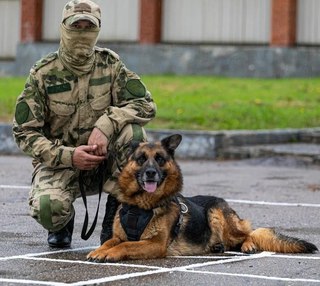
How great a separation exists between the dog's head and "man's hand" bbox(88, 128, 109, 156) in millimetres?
330

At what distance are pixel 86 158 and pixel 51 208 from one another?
477 mm

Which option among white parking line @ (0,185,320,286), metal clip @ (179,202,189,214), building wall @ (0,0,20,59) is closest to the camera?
white parking line @ (0,185,320,286)

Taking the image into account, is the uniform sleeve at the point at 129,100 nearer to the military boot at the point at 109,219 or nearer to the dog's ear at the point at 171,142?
the military boot at the point at 109,219

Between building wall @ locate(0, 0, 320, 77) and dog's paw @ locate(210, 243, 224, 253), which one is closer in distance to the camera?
dog's paw @ locate(210, 243, 224, 253)

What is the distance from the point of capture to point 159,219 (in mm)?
8664

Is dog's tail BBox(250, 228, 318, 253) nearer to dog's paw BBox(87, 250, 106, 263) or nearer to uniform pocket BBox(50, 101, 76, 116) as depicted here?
dog's paw BBox(87, 250, 106, 263)

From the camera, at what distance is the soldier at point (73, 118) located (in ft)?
29.7

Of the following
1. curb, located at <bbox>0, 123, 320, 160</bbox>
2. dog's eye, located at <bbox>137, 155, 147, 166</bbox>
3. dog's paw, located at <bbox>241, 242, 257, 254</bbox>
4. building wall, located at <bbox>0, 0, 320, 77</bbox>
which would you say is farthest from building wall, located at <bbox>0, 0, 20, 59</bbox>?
dog's eye, located at <bbox>137, 155, 147, 166</bbox>

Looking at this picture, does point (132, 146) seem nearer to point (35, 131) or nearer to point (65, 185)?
point (65, 185)

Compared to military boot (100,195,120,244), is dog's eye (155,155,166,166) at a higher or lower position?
higher

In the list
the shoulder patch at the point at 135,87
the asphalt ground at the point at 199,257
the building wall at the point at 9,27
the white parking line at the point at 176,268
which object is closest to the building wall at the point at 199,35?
the building wall at the point at 9,27

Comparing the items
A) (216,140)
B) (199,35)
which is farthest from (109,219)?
(199,35)

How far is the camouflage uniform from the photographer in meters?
9.08

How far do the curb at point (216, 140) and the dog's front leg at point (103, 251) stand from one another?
999 centimetres
